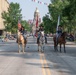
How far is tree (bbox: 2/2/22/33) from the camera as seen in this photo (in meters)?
138

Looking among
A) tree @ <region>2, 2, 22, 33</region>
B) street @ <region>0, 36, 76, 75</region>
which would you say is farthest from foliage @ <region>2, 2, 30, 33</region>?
street @ <region>0, 36, 76, 75</region>

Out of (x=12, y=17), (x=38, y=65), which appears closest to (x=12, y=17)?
(x=12, y=17)

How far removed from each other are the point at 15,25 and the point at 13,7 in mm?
8166

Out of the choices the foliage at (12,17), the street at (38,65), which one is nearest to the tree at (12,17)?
the foliage at (12,17)

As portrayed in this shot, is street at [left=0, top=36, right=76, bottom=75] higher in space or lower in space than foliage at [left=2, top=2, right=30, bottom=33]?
lower

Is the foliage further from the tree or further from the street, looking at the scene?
the street

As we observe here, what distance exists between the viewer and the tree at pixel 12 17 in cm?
13850

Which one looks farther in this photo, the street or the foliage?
the foliage

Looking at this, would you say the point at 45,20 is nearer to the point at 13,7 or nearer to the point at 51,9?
the point at 51,9

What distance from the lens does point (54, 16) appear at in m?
95.3

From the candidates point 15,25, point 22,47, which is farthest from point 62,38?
point 15,25

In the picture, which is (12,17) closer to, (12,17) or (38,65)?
(12,17)

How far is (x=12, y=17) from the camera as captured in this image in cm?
14012

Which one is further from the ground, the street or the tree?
the tree
